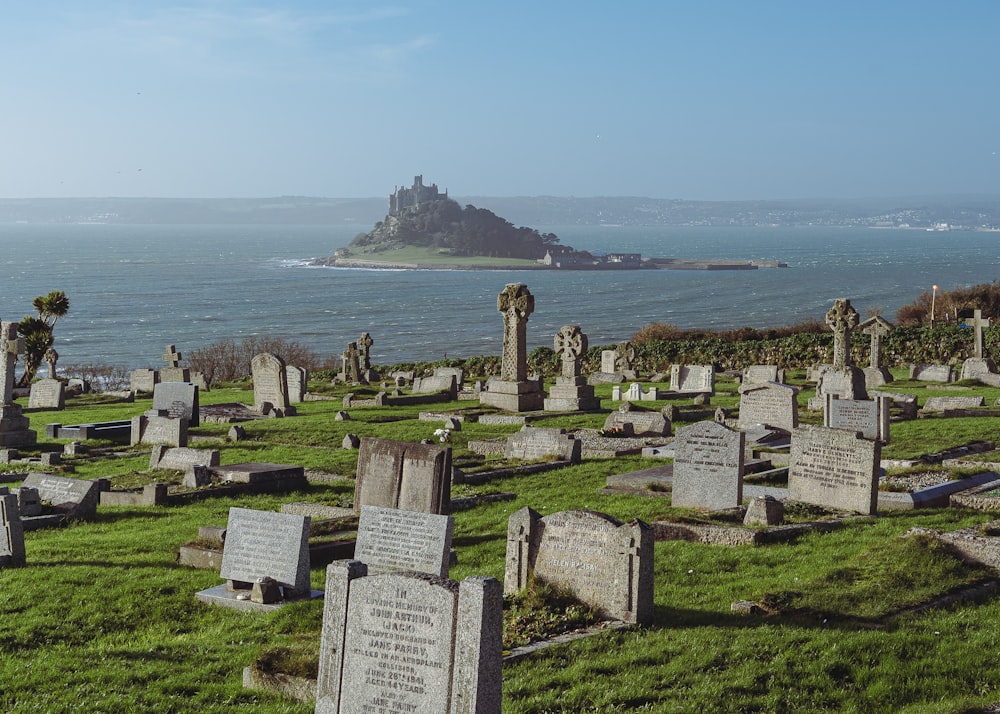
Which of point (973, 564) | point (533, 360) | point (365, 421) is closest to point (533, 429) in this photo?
point (365, 421)

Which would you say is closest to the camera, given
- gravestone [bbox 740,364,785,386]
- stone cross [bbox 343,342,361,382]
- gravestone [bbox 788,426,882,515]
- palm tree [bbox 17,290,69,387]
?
gravestone [bbox 788,426,882,515]

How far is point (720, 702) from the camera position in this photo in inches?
347

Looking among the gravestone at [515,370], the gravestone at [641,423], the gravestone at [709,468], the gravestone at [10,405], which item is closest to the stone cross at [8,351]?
the gravestone at [10,405]

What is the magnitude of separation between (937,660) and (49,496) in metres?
12.9

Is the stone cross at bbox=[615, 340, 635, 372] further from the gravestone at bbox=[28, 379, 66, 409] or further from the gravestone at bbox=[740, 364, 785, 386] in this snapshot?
the gravestone at bbox=[28, 379, 66, 409]

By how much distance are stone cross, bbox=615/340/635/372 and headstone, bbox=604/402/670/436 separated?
17861mm

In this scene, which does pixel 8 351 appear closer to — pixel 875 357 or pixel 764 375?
pixel 764 375

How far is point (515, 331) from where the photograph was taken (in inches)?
1258

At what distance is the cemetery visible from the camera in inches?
348

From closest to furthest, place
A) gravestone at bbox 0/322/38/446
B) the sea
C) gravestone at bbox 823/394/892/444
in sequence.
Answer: gravestone at bbox 823/394/892/444, gravestone at bbox 0/322/38/446, the sea

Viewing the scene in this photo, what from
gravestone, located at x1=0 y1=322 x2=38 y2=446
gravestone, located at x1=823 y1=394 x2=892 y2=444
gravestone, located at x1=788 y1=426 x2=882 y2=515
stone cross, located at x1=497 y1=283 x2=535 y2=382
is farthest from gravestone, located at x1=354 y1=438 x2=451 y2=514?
stone cross, located at x1=497 y1=283 x2=535 y2=382

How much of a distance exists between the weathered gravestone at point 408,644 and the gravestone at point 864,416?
15317 mm

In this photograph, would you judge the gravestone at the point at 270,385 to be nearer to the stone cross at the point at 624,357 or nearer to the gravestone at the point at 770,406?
the gravestone at the point at 770,406

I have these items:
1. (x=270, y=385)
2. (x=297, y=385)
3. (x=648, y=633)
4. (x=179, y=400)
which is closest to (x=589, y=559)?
(x=648, y=633)
